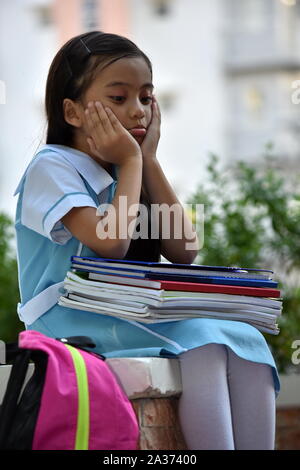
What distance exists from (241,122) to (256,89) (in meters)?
0.85

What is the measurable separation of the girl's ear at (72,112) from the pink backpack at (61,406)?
65 cm

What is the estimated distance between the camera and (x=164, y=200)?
206 cm

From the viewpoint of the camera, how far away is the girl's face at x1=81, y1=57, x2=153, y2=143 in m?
1.95

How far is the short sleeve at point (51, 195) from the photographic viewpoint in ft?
5.87

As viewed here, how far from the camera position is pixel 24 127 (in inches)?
632

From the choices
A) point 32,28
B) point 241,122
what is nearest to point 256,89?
point 241,122

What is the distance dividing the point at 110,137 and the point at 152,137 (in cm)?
21

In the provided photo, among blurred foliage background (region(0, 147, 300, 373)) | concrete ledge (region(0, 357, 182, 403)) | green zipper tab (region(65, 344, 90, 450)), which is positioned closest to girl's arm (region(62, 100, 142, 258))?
concrete ledge (region(0, 357, 182, 403))

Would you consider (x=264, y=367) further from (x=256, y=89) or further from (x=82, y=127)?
(x=256, y=89)

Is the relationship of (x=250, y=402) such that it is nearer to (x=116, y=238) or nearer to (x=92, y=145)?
(x=116, y=238)

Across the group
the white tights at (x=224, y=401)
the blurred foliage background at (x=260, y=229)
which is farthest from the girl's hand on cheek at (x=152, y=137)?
the blurred foliage background at (x=260, y=229)

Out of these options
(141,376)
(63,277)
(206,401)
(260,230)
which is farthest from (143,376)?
(260,230)

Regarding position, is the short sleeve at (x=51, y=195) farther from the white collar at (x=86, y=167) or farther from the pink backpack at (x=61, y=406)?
the pink backpack at (x=61, y=406)

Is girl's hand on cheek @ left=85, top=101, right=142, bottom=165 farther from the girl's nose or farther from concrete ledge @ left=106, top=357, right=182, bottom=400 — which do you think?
concrete ledge @ left=106, top=357, right=182, bottom=400
